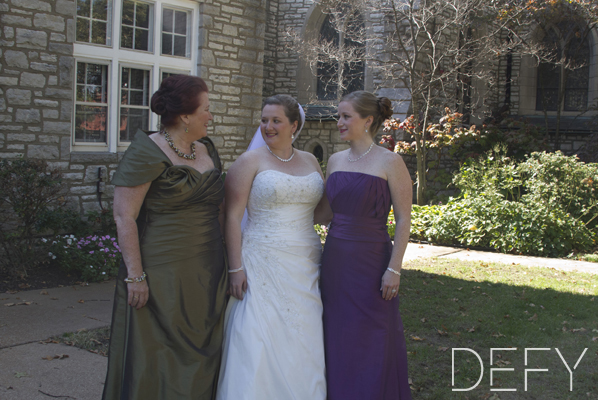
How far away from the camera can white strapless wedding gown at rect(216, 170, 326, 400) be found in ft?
9.54

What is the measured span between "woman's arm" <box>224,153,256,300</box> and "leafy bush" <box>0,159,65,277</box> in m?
→ 3.84

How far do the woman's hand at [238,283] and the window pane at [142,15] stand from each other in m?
5.82

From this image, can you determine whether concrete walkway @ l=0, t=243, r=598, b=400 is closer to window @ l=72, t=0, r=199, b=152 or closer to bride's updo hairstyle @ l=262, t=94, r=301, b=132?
bride's updo hairstyle @ l=262, t=94, r=301, b=132

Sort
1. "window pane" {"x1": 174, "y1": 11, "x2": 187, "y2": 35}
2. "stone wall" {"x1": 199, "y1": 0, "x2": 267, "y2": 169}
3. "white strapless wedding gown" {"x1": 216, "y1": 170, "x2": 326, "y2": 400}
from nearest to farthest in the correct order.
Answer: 1. "white strapless wedding gown" {"x1": 216, "y1": 170, "x2": 326, "y2": 400}
2. "window pane" {"x1": 174, "y1": 11, "x2": 187, "y2": 35}
3. "stone wall" {"x1": 199, "y1": 0, "x2": 267, "y2": 169}

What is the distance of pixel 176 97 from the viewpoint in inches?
109

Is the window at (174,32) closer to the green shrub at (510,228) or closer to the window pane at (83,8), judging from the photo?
the window pane at (83,8)

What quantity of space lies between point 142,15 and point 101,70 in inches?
40.9

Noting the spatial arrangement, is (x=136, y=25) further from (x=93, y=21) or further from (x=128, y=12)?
(x=93, y=21)

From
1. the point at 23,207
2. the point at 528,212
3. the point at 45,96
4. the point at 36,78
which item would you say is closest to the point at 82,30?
the point at 36,78

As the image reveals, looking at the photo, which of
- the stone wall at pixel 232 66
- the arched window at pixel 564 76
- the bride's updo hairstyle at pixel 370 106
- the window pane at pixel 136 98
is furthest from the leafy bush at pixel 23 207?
the arched window at pixel 564 76

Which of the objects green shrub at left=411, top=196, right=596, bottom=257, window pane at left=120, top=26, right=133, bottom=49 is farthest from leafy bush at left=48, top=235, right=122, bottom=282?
green shrub at left=411, top=196, right=596, bottom=257

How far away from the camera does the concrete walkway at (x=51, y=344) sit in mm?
3408

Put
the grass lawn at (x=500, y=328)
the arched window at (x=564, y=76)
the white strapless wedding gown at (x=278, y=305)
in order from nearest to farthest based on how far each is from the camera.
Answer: the white strapless wedding gown at (x=278, y=305), the grass lawn at (x=500, y=328), the arched window at (x=564, y=76)

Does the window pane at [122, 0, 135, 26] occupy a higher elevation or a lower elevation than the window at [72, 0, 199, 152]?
higher
